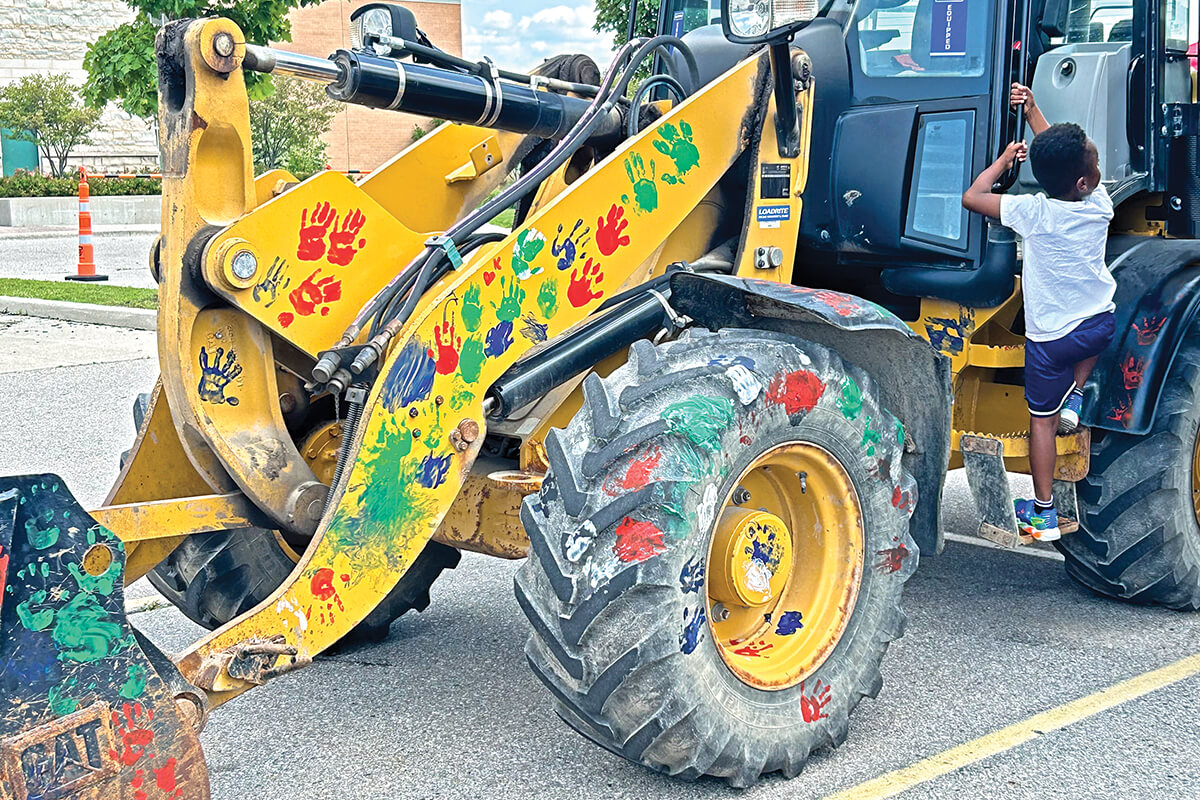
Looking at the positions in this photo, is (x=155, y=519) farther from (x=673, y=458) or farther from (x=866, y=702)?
(x=866, y=702)

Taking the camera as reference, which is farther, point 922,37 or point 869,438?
point 922,37

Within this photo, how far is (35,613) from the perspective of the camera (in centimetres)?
294

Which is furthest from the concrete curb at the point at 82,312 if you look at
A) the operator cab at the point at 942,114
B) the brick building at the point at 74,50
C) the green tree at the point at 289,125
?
the brick building at the point at 74,50

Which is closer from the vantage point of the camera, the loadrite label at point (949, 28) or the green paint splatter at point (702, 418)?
the green paint splatter at point (702, 418)

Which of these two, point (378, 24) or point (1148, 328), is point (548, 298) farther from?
point (1148, 328)

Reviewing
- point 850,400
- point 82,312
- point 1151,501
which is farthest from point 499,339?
point 82,312

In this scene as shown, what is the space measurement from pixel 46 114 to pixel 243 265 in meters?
34.7

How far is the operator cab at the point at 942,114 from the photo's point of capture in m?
4.77

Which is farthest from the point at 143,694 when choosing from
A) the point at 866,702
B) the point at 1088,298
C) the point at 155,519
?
the point at 1088,298

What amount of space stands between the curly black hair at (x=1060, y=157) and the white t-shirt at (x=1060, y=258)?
0.06m

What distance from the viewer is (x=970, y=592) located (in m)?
5.70

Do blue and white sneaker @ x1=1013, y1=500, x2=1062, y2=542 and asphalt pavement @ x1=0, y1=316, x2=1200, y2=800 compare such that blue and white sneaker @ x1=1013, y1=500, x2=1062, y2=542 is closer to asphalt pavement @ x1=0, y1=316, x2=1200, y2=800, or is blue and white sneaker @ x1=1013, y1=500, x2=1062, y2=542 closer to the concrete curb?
asphalt pavement @ x1=0, y1=316, x2=1200, y2=800

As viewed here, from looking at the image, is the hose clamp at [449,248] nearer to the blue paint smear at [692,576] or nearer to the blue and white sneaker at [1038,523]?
the blue paint smear at [692,576]

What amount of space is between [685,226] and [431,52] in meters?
1.09
